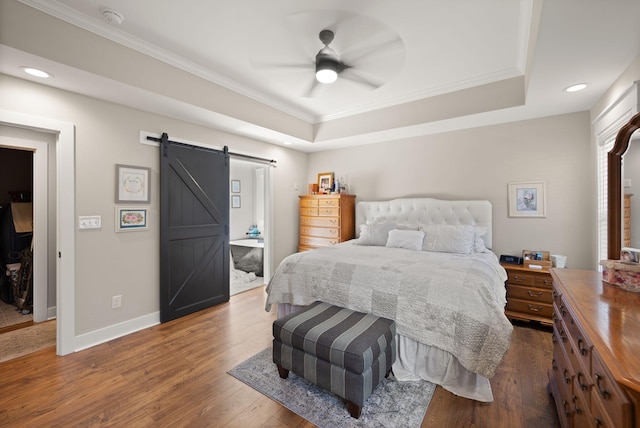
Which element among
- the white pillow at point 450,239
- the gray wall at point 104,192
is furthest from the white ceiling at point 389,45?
the white pillow at point 450,239

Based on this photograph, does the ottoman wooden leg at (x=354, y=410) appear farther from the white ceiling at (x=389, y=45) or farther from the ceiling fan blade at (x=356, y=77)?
the ceiling fan blade at (x=356, y=77)

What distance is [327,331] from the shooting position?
201 cm

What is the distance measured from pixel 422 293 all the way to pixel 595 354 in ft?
3.82

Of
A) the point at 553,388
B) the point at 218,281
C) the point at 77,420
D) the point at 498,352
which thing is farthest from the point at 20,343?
the point at 553,388

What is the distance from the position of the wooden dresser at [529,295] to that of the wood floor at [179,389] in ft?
0.64

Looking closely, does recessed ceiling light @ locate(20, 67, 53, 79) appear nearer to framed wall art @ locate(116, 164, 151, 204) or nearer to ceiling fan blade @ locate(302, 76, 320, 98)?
framed wall art @ locate(116, 164, 151, 204)

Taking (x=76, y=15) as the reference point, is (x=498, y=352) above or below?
below

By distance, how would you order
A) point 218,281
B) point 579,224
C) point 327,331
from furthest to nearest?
point 218,281 → point 579,224 → point 327,331

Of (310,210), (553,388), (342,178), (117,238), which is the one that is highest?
(342,178)

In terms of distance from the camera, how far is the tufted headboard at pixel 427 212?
3.76m

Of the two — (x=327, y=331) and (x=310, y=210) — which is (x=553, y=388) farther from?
(x=310, y=210)

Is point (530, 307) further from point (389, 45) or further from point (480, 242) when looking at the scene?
point (389, 45)

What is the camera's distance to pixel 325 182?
203 inches

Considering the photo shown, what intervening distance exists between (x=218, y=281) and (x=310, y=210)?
1.94 m
